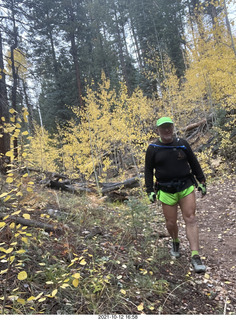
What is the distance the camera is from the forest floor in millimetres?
1801

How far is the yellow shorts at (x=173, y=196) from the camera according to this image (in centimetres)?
284

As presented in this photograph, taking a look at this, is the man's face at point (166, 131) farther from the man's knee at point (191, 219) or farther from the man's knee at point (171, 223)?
the man's knee at point (171, 223)

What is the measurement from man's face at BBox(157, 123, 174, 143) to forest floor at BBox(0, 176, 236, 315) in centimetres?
128

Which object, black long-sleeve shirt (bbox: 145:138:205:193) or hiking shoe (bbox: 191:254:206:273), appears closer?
hiking shoe (bbox: 191:254:206:273)

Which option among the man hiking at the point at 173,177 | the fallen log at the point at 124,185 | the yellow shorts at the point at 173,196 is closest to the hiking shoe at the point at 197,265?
the man hiking at the point at 173,177

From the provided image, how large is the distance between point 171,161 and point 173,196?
19.9 inches

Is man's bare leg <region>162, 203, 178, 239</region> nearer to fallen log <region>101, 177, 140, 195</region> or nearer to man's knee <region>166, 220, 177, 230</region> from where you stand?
man's knee <region>166, 220, 177, 230</region>

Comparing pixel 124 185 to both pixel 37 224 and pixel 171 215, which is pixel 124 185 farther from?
pixel 37 224

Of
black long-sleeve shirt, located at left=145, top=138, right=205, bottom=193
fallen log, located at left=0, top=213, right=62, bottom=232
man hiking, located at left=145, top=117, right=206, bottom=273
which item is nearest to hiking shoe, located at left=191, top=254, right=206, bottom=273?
man hiking, located at left=145, top=117, right=206, bottom=273

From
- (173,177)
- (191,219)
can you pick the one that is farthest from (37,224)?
(191,219)

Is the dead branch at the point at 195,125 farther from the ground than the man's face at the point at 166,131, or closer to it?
farther from the ground

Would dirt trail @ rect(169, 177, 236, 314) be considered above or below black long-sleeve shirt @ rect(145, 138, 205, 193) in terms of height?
below

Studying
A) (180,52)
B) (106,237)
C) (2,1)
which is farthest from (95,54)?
(106,237)

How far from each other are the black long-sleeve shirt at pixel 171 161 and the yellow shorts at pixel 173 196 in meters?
0.18
